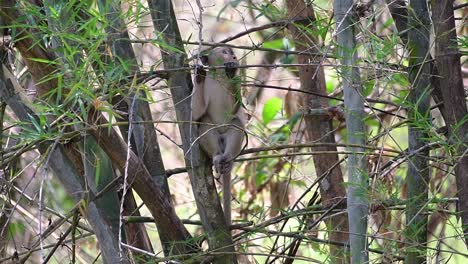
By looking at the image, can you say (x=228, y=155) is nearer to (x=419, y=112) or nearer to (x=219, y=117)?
(x=219, y=117)

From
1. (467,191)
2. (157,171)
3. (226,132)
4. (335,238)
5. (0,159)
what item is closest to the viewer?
(467,191)

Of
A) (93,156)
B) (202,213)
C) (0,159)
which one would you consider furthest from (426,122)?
(0,159)

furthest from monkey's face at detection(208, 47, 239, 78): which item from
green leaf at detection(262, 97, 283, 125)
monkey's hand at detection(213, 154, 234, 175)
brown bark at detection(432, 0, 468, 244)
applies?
brown bark at detection(432, 0, 468, 244)

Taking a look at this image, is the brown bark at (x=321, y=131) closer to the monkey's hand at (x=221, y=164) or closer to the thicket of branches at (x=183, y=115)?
the thicket of branches at (x=183, y=115)

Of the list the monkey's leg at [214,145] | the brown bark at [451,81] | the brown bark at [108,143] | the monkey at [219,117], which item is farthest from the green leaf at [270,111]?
the brown bark at [451,81]

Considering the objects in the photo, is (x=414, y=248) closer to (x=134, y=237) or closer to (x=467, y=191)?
(x=467, y=191)

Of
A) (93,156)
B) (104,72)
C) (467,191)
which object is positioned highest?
(104,72)

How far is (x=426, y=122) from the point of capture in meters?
2.47

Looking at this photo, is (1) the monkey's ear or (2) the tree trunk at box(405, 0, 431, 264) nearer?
(2) the tree trunk at box(405, 0, 431, 264)

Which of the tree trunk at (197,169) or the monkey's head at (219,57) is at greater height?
the monkey's head at (219,57)

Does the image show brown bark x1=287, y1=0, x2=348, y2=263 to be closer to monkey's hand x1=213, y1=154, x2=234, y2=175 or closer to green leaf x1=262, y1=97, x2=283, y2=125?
monkey's hand x1=213, y1=154, x2=234, y2=175

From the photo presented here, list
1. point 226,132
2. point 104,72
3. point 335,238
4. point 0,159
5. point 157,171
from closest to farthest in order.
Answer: point 104,72 < point 0,159 < point 157,171 < point 335,238 < point 226,132

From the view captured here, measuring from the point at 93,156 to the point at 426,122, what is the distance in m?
1.24

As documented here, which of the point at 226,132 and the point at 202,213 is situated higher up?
the point at 226,132
